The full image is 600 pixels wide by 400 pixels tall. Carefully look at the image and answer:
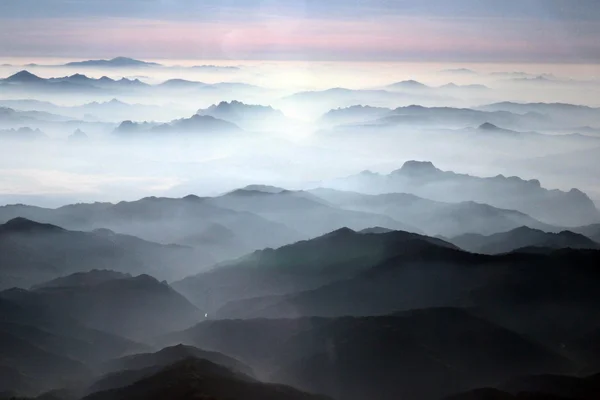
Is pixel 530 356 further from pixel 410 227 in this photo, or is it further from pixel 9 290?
pixel 9 290

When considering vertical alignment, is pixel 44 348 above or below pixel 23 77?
below

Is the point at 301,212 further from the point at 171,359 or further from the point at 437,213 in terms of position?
the point at 171,359

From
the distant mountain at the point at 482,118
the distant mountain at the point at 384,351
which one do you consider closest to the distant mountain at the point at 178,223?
the distant mountain at the point at 384,351

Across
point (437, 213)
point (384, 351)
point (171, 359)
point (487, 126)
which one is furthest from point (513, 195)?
point (171, 359)

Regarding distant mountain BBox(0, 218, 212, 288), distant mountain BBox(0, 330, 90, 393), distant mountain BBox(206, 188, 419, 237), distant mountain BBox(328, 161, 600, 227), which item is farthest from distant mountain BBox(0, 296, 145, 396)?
distant mountain BBox(328, 161, 600, 227)

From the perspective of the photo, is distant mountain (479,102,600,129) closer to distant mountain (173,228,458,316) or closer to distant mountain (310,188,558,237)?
distant mountain (310,188,558,237)

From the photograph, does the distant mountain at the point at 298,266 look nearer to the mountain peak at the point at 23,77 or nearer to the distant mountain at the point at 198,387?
the distant mountain at the point at 198,387
